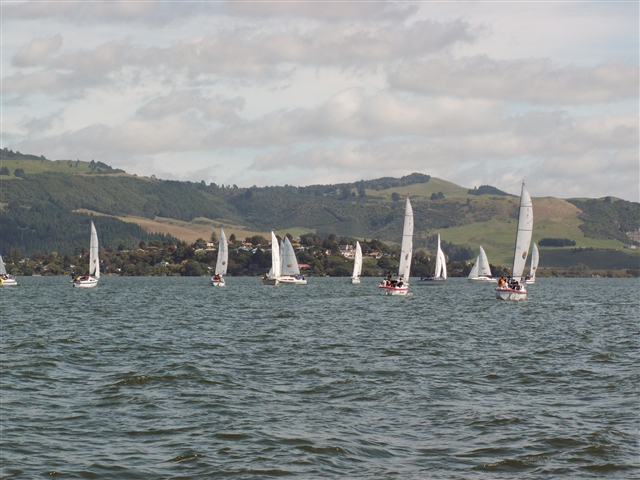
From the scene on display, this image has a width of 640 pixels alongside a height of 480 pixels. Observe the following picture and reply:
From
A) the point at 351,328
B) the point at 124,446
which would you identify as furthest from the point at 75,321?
the point at 124,446

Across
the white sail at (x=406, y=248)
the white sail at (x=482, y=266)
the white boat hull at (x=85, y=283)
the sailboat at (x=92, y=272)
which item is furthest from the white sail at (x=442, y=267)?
the white boat hull at (x=85, y=283)

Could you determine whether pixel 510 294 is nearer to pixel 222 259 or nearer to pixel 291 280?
pixel 291 280

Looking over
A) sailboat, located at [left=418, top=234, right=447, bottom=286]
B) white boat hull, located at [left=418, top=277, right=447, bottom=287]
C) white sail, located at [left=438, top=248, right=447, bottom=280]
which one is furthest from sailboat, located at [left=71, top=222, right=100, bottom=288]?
white sail, located at [left=438, top=248, right=447, bottom=280]

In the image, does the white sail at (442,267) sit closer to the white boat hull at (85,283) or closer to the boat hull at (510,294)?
the white boat hull at (85,283)

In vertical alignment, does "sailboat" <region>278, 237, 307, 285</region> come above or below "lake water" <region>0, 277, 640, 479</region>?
above

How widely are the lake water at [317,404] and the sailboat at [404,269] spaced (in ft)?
147

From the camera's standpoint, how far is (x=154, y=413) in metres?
22.6

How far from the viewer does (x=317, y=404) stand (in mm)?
23922

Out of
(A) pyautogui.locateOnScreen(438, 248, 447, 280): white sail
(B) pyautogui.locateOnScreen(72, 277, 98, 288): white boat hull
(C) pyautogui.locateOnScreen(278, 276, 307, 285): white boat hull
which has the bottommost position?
(B) pyautogui.locateOnScreen(72, 277, 98, 288): white boat hull

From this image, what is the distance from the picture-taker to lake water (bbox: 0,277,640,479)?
59.3ft

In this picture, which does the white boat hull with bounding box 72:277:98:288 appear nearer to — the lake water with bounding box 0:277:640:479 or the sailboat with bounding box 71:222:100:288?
the sailboat with bounding box 71:222:100:288

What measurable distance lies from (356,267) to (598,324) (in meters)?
87.8

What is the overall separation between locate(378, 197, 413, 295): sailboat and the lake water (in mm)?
44804

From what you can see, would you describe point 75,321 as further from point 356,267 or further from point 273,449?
point 356,267
